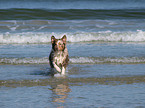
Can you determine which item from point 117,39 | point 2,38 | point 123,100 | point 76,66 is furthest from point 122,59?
point 2,38

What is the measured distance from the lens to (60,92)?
701 cm

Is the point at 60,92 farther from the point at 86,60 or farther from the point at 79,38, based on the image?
the point at 79,38

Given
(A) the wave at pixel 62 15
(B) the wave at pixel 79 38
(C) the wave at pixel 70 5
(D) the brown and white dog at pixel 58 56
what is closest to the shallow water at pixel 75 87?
(D) the brown and white dog at pixel 58 56

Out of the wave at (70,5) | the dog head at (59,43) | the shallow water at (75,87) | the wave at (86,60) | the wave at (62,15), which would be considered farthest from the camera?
the wave at (70,5)

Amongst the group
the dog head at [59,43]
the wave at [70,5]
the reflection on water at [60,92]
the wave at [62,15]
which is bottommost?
the reflection on water at [60,92]

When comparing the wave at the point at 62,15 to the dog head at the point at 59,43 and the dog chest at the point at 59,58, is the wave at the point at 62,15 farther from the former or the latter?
the dog head at the point at 59,43

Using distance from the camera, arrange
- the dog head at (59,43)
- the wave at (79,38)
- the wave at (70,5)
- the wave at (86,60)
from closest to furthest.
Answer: the dog head at (59,43), the wave at (86,60), the wave at (79,38), the wave at (70,5)

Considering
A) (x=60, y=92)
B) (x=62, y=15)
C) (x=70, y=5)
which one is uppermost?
(x=70, y=5)

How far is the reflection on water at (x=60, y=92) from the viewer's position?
21.3ft

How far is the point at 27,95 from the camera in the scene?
267 inches

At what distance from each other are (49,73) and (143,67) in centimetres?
279

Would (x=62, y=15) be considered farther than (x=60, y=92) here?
Yes

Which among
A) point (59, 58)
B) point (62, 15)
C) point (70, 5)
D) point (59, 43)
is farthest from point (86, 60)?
point (70, 5)

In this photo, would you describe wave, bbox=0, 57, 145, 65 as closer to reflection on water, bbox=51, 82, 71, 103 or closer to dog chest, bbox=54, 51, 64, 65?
dog chest, bbox=54, 51, 64, 65
